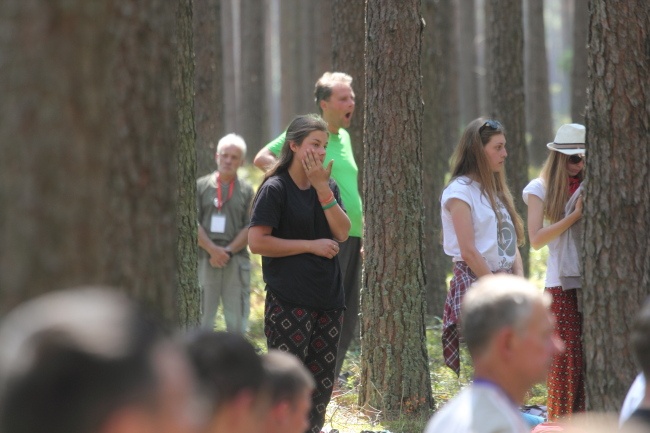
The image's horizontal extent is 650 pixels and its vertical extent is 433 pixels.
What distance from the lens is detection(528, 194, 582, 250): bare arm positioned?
20.0 feet

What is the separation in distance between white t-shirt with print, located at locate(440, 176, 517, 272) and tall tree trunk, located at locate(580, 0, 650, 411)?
1588 millimetres

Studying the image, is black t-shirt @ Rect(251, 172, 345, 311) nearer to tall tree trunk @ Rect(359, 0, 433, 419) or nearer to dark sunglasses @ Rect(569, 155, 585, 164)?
tall tree trunk @ Rect(359, 0, 433, 419)

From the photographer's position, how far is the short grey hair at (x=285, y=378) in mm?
3225

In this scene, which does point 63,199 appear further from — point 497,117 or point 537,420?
point 497,117

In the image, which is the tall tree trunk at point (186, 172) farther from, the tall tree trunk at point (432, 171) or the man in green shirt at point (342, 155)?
the tall tree trunk at point (432, 171)

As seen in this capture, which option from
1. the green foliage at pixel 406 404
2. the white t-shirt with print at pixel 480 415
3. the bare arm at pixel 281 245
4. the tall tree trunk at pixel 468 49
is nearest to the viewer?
the white t-shirt with print at pixel 480 415

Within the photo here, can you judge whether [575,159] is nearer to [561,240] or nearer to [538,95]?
[561,240]

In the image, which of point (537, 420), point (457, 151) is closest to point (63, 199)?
point (457, 151)

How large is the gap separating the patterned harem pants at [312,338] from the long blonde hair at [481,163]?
122 cm

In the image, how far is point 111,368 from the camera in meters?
1.47

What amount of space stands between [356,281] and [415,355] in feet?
4.02

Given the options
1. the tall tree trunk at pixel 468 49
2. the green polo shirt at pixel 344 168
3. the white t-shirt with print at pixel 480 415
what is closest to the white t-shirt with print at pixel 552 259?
the green polo shirt at pixel 344 168

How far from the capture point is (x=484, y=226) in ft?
20.4

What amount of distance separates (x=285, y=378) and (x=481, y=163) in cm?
338
